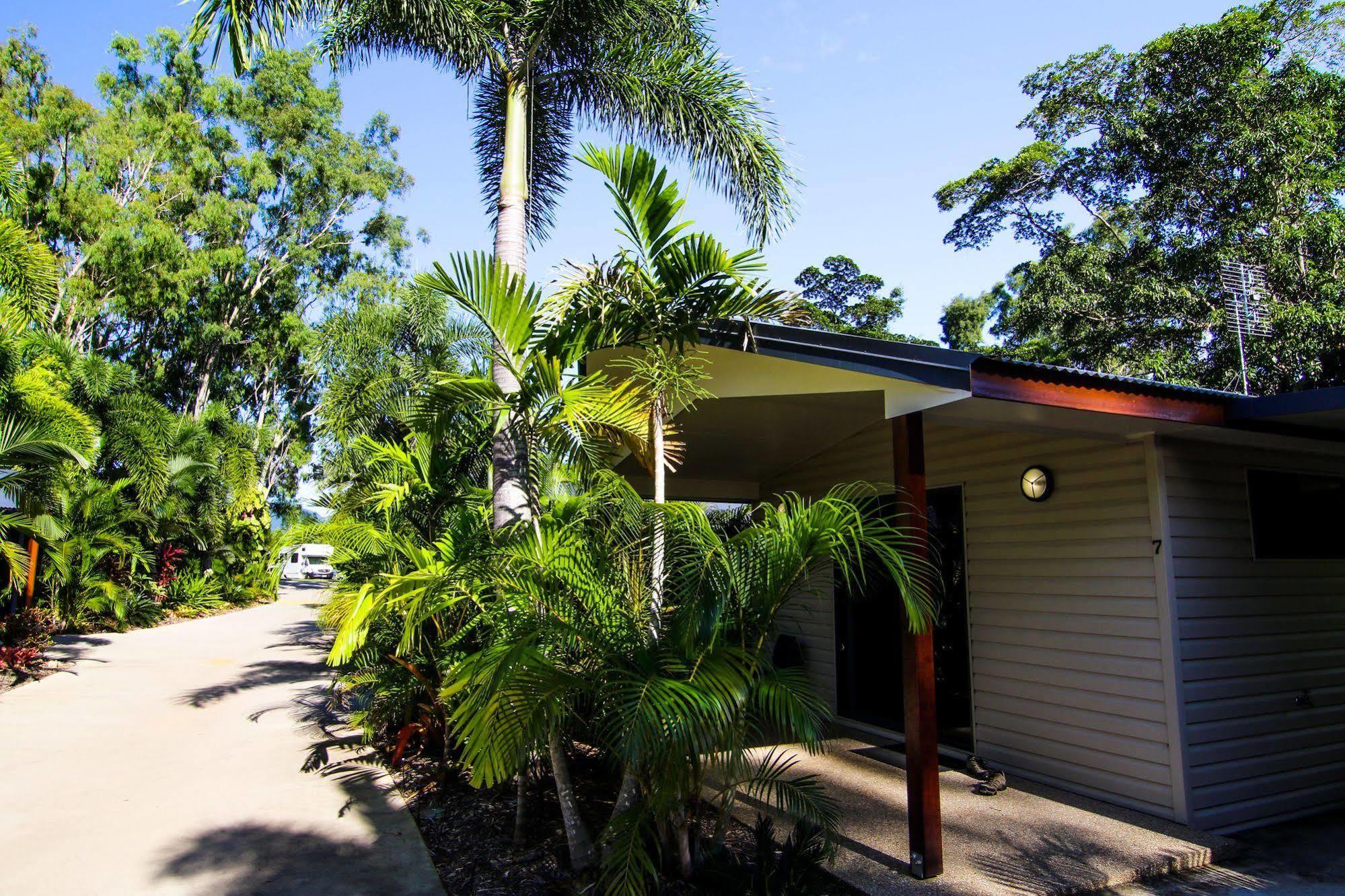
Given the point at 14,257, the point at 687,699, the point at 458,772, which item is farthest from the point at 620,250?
the point at 14,257

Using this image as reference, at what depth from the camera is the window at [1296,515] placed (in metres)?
5.31

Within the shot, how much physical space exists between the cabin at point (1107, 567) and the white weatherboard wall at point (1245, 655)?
0.02 m

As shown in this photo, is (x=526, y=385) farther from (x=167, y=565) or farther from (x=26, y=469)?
(x=167, y=565)

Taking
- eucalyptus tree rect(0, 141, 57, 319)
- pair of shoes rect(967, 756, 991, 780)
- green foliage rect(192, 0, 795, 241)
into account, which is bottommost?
pair of shoes rect(967, 756, 991, 780)

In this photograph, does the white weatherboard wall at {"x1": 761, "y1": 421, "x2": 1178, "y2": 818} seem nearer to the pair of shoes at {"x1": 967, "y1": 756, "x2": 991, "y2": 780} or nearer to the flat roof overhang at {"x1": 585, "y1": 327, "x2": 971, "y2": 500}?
the pair of shoes at {"x1": 967, "y1": 756, "x2": 991, "y2": 780}

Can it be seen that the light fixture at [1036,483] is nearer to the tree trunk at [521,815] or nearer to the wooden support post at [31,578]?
the tree trunk at [521,815]

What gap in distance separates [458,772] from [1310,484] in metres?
6.68

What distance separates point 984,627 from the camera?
589cm

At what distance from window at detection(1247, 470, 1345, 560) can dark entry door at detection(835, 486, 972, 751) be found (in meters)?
2.00

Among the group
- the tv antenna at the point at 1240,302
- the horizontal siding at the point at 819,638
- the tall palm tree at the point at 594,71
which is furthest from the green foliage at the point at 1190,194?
the tall palm tree at the point at 594,71

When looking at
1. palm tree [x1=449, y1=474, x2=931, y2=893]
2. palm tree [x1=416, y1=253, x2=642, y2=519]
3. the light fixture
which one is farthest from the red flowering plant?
the light fixture

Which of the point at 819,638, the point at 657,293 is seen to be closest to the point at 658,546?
the point at 657,293

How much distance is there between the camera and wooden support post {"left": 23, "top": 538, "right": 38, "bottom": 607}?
11.2 meters

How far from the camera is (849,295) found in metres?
29.6
